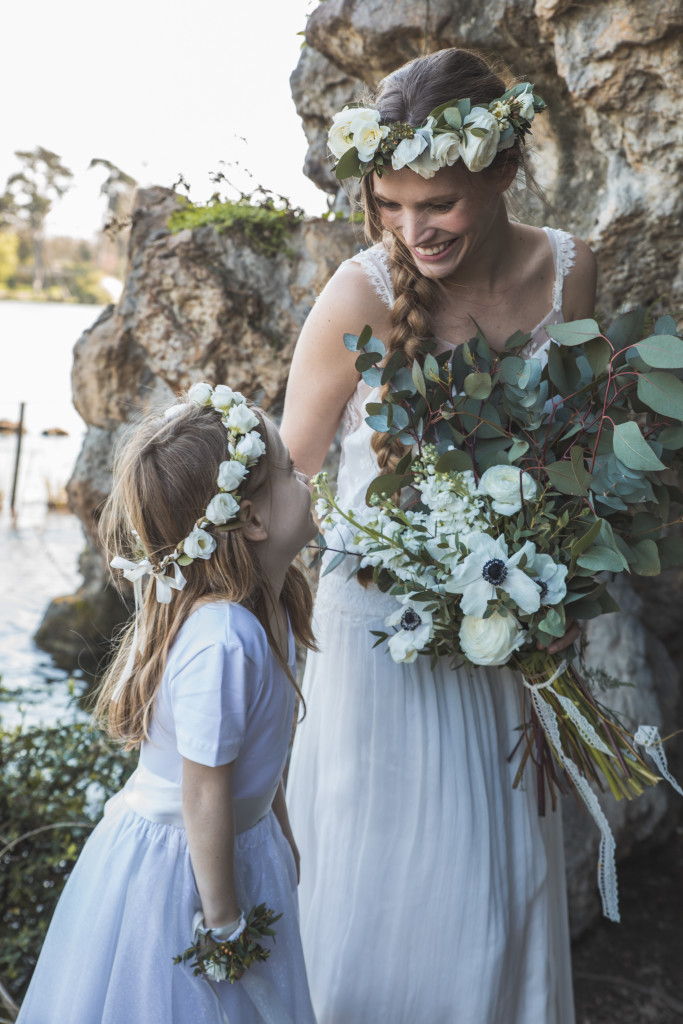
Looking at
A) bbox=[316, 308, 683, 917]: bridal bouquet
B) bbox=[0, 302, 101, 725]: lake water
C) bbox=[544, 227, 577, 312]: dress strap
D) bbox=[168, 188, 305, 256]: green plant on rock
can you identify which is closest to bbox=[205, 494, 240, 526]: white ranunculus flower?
bbox=[316, 308, 683, 917]: bridal bouquet

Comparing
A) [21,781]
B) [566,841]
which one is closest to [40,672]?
Answer: [21,781]

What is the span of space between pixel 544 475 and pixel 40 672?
149 inches

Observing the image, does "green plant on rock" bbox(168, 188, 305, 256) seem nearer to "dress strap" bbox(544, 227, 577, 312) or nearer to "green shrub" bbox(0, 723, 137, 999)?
"dress strap" bbox(544, 227, 577, 312)

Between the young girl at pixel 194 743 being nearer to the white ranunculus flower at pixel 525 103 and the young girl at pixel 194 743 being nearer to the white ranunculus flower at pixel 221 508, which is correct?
the white ranunculus flower at pixel 221 508

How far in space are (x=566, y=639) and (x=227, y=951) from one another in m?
0.85

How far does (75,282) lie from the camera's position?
2059 centimetres

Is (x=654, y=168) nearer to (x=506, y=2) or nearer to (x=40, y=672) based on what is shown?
(x=506, y=2)

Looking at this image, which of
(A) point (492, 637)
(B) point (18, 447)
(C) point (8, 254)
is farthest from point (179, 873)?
(C) point (8, 254)

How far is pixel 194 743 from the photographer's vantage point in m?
1.35

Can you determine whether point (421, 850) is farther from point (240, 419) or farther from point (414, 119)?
point (414, 119)

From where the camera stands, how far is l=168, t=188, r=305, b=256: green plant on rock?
306cm

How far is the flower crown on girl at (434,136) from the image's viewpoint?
1.64 m

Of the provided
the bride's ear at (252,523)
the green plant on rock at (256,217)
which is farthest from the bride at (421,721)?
the green plant on rock at (256,217)

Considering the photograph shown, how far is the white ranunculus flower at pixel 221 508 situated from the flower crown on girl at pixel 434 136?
75 centimetres
